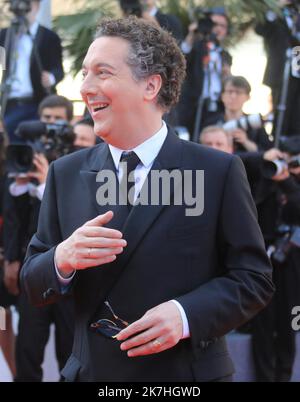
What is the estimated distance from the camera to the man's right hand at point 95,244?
2262mm

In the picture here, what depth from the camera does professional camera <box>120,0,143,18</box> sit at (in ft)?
20.1

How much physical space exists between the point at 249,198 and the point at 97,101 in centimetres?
51

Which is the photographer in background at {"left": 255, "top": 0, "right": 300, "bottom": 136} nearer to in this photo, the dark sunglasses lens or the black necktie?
the black necktie

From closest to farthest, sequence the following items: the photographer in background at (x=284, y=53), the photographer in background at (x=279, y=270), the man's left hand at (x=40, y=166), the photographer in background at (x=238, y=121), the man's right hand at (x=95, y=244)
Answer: the man's right hand at (x=95, y=244), the man's left hand at (x=40, y=166), the photographer in background at (x=279, y=270), the photographer in background at (x=238, y=121), the photographer in background at (x=284, y=53)

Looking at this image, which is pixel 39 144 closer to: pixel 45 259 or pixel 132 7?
pixel 132 7

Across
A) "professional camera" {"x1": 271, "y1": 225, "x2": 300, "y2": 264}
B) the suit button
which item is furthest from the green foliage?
the suit button

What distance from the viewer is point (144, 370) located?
7.94ft

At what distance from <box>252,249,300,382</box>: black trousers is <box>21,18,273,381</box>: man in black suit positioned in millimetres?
2661

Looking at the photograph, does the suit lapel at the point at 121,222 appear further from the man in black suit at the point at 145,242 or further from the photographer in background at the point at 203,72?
the photographer in background at the point at 203,72

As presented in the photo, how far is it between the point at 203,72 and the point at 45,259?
14.7 ft

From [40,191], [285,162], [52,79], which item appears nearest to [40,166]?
[40,191]

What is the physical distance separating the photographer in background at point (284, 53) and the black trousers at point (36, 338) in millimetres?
2393

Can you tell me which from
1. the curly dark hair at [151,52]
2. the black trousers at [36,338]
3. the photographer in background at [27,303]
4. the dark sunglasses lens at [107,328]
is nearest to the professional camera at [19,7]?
the photographer in background at [27,303]
